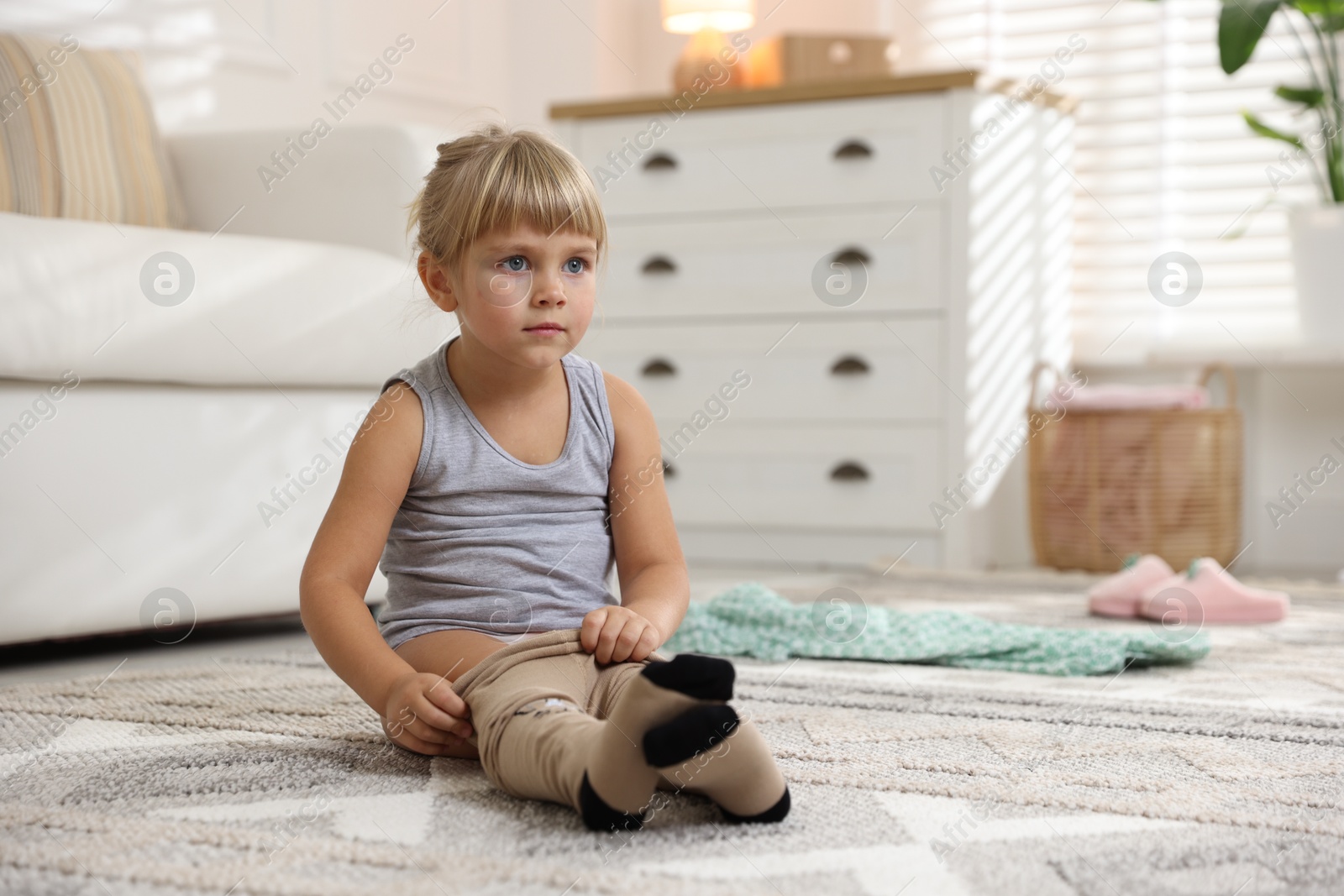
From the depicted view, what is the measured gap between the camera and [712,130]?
229 cm

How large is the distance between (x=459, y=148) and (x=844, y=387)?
138 centimetres

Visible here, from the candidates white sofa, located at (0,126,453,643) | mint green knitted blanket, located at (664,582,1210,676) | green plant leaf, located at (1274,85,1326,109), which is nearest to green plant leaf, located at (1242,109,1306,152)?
green plant leaf, located at (1274,85,1326,109)

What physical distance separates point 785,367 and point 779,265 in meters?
0.18

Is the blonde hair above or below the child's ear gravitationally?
above

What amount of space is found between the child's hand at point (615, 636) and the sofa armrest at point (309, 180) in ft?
2.82

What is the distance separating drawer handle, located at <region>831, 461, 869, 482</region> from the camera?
2.22 m

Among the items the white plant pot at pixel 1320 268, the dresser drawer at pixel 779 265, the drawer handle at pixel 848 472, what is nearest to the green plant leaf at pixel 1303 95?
the white plant pot at pixel 1320 268

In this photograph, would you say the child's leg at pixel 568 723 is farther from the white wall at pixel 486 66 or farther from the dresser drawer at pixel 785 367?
the dresser drawer at pixel 785 367

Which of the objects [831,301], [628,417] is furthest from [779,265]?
[628,417]

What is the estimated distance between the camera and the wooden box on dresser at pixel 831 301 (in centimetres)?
215

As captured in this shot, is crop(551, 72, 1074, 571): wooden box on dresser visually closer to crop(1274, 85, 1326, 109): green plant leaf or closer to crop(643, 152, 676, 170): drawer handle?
crop(643, 152, 676, 170): drawer handle

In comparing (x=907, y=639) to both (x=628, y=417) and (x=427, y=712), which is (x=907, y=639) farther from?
(x=427, y=712)

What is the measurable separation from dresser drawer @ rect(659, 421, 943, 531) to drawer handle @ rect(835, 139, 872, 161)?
0.47 metres

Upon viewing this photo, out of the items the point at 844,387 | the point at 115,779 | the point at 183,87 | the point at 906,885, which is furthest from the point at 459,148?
the point at 183,87
